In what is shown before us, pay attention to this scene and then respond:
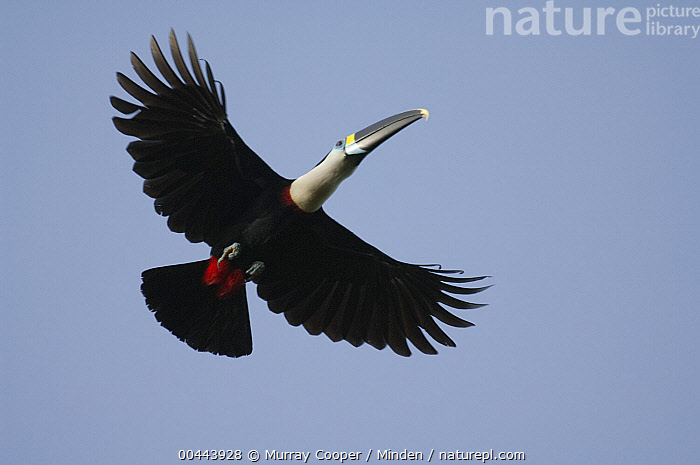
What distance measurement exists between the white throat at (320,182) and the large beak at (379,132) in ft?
0.44

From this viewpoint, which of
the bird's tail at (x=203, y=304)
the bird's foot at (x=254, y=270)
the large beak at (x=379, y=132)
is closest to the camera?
the large beak at (x=379, y=132)

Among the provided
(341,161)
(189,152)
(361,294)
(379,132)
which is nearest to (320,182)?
(341,161)

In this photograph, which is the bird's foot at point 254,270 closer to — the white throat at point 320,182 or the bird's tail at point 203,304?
the bird's tail at point 203,304

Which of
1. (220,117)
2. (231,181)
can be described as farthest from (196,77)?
(231,181)

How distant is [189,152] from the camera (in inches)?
327

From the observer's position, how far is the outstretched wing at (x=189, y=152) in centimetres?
801

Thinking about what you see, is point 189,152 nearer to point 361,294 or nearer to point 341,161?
point 341,161

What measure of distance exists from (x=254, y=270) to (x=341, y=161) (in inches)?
49.9

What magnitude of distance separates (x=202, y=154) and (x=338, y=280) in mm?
1913

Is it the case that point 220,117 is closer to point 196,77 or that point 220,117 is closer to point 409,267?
point 196,77

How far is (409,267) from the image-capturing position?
30.5 feet

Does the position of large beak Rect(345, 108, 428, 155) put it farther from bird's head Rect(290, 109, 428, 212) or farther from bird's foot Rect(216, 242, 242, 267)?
bird's foot Rect(216, 242, 242, 267)

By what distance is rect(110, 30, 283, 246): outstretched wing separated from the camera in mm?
8008

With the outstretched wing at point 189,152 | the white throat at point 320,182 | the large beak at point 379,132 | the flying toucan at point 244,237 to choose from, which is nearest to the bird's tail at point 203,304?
the flying toucan at point 244,237
